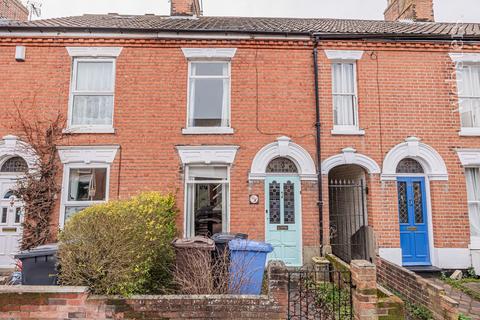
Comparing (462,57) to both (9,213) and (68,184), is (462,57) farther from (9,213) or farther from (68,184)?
(9,213)

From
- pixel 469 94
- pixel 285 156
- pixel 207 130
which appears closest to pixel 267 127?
pixel 285 156

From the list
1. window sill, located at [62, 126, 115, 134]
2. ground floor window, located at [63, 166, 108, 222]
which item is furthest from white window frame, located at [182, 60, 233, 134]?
ground floor window, located at [63, 166, 108, 222]

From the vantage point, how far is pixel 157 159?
8656 mm

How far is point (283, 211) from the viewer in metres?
8.60

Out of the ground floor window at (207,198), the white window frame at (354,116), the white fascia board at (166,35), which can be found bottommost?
the ground floor window at (207,198)

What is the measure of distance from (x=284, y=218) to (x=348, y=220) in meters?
2.58

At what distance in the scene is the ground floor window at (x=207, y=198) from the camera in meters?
8.73

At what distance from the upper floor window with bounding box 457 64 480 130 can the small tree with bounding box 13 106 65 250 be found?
37.9ft

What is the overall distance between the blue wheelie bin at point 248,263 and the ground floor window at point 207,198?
121 inches

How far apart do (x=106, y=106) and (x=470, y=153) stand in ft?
34.3

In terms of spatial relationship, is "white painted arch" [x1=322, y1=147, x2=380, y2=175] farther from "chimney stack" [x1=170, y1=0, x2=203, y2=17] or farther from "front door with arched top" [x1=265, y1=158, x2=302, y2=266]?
"chimney stack" [x1=170, y1=0, x2=203, y2=17]

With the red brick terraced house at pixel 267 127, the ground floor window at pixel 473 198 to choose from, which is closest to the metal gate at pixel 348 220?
the red brick terraced house at pixel 267 127

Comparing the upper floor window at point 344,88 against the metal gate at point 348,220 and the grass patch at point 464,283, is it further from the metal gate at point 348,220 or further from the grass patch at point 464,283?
the grass patch at point 464,283

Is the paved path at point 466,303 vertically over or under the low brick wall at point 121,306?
under
